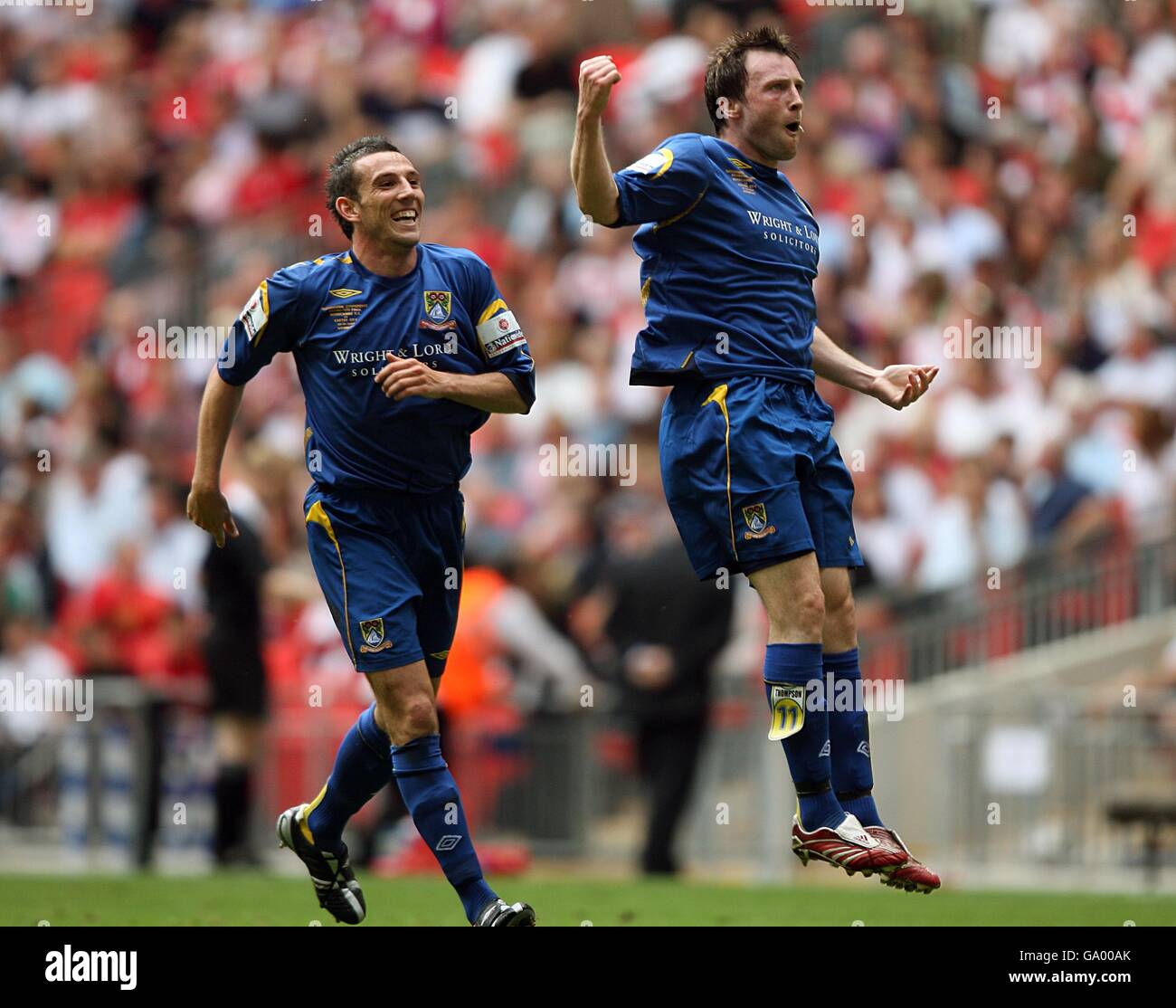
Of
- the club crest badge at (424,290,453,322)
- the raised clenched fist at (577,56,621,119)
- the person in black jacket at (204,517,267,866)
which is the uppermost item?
the raised clenched fist at (577,56,621,119)

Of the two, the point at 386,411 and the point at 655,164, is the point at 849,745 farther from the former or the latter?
the point at 655,164

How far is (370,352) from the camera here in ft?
27.2

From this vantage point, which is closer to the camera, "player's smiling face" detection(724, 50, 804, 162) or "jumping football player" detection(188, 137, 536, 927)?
"player's smiling face" detection(724, 50, 804, 162)

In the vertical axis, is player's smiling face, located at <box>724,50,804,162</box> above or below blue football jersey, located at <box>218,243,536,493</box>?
above

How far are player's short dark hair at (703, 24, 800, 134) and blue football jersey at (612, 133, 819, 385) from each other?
0.22 m

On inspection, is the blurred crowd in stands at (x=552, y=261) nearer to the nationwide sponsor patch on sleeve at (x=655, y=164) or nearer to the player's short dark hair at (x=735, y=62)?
the player's short dark hair at (x=735, y=62)

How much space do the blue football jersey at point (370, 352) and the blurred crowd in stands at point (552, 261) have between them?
5.32m

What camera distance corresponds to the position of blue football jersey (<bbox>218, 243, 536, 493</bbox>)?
27.3 feet

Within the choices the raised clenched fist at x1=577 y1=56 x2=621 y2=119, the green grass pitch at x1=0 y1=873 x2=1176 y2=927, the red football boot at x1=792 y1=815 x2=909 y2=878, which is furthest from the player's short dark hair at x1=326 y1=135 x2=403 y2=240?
the green grass pitch at x1=0 y1=873 x2=1176 y2=927

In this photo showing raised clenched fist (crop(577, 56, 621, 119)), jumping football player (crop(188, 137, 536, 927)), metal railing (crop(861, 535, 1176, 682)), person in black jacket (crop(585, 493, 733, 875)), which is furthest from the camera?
metal railing (crop(861, 535, 1176, 682))

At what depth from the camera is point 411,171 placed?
8.41 meters

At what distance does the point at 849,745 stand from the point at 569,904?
3.49m

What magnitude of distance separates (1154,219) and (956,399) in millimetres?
2614

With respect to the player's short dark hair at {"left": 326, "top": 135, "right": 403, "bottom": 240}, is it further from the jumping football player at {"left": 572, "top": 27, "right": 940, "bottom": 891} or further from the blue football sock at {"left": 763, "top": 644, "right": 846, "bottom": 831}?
the blue football sock at {"left": 763, "top": 644, "right": 846, "bottom": 831}
